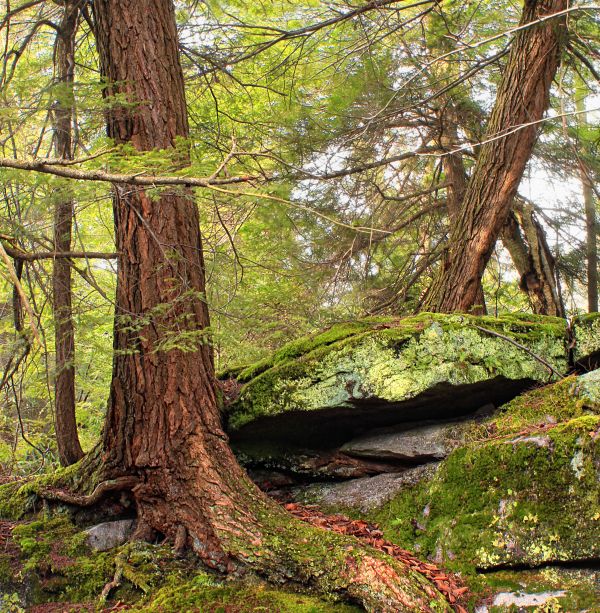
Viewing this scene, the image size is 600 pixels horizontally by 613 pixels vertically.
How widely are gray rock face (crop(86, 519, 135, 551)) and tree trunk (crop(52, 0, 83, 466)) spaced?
133 cm

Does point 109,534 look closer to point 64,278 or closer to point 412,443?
point 64,278

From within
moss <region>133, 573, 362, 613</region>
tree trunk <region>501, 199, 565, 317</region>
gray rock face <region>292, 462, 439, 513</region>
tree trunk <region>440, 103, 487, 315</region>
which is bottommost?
moss <region>133, 573, 362, 613</region>

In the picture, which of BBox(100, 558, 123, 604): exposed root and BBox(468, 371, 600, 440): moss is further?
BBox(468, 371, 600, 440): moss

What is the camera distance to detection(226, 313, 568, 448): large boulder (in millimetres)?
5207

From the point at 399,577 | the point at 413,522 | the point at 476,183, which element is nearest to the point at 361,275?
the point at 476,183

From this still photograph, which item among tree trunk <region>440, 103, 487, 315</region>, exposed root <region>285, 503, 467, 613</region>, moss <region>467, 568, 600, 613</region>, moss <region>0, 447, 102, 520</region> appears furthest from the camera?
tree trunk <region>440, 103, 487, 315</region>

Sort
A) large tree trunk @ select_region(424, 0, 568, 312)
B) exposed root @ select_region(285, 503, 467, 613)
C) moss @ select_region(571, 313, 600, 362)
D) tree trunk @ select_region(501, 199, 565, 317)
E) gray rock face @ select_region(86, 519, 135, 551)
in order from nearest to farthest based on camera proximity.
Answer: exposed root @ select_region(285, 503, 467, 613)
gray rock face @ select_region(86, 519, 135, 551)
moss @ select_region(571, 313, 600, 362)
large tree trunk @ select_region(424, 0, 568, 312)
tree trunk @ select_region(501, 199, 565, 317)

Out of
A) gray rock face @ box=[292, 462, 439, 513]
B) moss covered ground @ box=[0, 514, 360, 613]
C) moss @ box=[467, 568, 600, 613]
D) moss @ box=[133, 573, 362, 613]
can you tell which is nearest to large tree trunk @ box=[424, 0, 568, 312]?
gray rock face @ box=[292, 462, 439, 513]

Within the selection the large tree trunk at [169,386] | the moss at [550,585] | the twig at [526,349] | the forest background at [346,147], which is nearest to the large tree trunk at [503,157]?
the forest background at [346,147]

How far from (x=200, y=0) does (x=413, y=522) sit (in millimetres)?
6227

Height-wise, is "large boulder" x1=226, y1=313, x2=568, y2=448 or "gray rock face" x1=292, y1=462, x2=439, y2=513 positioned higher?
"large boulder" x1=226, y1=313, x2=568, y2=448

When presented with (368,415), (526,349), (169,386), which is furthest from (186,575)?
(526,349)

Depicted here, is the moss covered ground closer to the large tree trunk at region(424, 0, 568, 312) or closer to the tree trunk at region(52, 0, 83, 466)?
the tree trunk at region(52, 0, 83, 466)

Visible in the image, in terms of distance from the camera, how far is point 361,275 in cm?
879
